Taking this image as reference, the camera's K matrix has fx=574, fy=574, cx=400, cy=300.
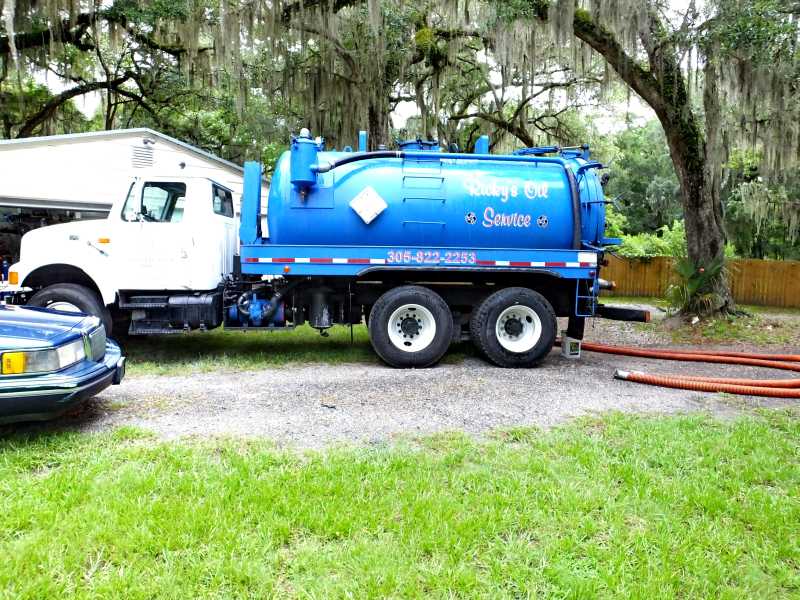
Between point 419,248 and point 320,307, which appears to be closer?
point 419,248

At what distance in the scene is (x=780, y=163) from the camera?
1562 centimetres

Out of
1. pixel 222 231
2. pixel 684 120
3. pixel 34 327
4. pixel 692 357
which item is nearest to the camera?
pixel 34 327

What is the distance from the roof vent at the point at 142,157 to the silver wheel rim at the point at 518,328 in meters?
7.89

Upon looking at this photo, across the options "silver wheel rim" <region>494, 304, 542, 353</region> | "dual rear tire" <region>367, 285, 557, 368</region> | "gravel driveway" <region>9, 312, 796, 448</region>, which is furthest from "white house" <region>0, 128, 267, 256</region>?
"silver wheel rim" <region>494, 304, 542, 353</region>

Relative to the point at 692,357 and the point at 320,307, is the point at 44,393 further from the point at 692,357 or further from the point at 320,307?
the point at 692,357

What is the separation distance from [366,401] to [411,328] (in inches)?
90.1

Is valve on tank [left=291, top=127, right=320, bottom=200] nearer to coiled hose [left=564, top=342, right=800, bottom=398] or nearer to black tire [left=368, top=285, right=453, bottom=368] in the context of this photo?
black tire [left=368, top=285, right=453, bottom=368]

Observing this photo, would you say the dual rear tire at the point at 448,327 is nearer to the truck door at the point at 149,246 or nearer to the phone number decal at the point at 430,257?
the phone number decal at the point at 430,257

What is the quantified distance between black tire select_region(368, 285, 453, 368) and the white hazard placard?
110 centimetres

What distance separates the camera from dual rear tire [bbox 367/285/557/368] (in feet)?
26.2

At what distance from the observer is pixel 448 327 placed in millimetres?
8062

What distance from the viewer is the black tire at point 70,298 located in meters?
7.71

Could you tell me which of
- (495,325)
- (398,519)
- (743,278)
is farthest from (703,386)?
(743,278)

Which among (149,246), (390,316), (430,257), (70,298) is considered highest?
(149,246)
